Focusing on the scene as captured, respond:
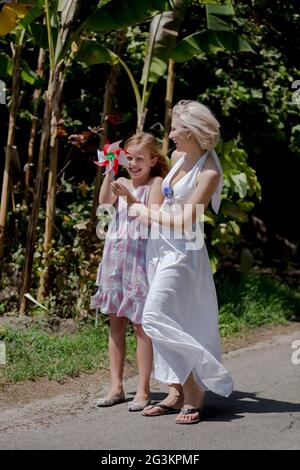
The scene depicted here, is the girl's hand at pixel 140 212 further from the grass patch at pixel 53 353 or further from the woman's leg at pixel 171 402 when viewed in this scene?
the grass patch at pixel 53 353

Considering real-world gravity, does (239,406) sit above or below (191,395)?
below

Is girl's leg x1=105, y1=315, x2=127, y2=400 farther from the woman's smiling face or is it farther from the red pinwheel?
the woman's smiling face

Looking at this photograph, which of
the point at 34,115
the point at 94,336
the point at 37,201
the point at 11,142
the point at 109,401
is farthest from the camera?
the point at 34,115

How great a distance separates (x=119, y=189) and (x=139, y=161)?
1.24 ft

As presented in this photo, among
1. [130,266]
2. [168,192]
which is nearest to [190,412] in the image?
[130,266]

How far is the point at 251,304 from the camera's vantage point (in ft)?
32.0

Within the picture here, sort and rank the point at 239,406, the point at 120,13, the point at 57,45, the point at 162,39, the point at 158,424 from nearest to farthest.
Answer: the point at 158,424, the point at 239,406, the point at 120,13, the point at 57,45, the point at 162,39

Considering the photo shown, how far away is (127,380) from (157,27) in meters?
3.83

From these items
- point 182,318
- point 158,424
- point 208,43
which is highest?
point 208,43

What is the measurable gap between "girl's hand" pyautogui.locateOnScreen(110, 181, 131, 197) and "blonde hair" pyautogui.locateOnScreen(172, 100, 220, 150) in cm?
58

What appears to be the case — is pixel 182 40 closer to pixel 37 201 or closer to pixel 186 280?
pixel 37 201

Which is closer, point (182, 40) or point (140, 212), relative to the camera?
point (140, 212)

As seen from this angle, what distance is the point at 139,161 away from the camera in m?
6.22

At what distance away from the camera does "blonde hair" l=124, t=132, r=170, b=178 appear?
623 cm
